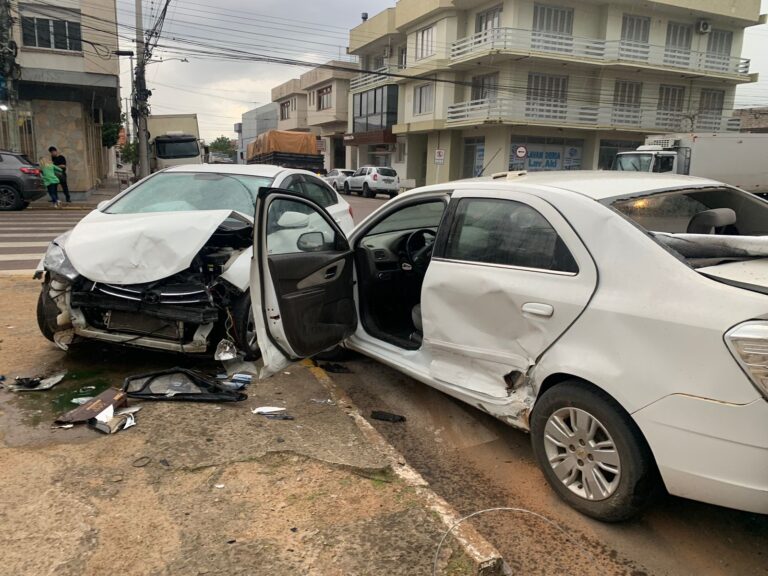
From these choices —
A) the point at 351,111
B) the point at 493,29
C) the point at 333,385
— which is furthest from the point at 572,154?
the point at 333,385

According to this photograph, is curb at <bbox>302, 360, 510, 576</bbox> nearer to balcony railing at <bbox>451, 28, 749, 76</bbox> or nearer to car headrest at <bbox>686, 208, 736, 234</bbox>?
car headrest at <bbox>686, 208, 736, 234</bbox>

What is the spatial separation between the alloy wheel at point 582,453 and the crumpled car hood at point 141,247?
2769 millimetres

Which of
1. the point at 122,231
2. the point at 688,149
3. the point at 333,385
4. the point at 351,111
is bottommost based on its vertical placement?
the point at 333,385

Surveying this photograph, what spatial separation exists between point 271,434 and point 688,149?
2198cm

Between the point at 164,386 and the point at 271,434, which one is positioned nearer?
the point at 271,434

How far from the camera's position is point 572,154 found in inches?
1321

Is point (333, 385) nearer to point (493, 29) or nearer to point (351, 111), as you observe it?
point (493, 29)

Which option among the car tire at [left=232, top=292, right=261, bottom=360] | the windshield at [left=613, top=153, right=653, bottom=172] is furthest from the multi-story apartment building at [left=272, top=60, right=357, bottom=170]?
the car tire at [left=232, top=292, right=261, bottom=360]

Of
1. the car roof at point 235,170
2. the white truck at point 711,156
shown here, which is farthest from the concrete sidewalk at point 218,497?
the white truck at point 711,156

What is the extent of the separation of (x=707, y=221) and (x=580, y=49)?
31.0 metres

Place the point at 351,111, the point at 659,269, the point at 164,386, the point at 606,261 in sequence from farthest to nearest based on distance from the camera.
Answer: the point at 351,111
the point at 164,386
the point at 606,261
the point at 659,269

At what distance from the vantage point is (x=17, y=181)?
632 inches

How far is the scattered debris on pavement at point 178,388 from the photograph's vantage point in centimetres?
400

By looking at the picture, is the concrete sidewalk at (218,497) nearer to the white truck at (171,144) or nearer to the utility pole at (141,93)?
the utility pole at (141,93)
